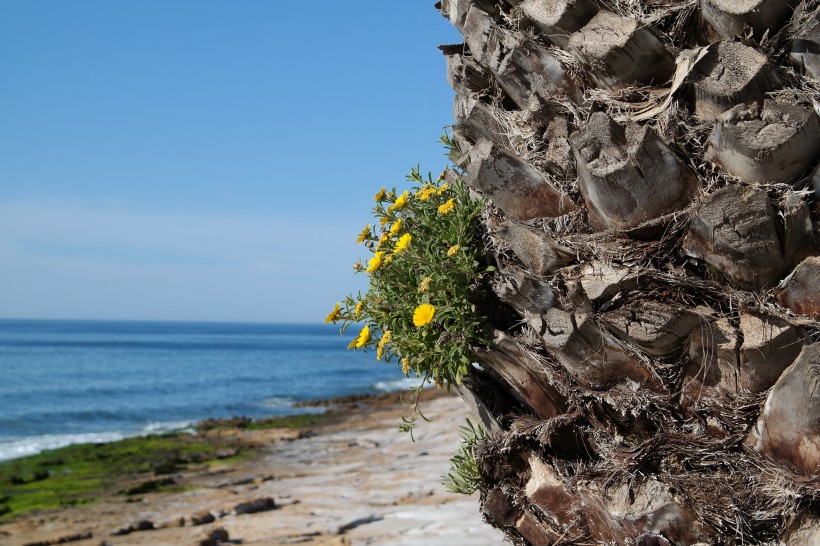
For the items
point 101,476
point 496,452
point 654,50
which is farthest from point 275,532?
point 101,476

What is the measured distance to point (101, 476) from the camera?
60.3 feet

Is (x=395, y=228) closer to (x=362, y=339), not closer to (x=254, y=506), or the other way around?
(x=362, y=339)

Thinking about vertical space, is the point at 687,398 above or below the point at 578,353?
below

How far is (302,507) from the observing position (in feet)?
38.6

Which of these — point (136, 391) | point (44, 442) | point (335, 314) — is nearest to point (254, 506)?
point (335, 314)

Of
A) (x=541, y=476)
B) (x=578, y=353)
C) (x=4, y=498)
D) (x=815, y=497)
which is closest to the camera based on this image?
(x=815, y=497)

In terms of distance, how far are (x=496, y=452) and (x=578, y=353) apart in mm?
835

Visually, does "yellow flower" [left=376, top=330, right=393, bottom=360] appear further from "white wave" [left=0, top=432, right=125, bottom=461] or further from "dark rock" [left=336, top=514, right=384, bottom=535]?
"white wave" [left=0, top=432, right=125, bottom=461]

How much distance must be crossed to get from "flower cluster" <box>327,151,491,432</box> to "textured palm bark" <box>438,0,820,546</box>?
18 cm

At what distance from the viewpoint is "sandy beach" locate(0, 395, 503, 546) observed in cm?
936

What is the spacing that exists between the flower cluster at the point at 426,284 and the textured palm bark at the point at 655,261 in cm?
18

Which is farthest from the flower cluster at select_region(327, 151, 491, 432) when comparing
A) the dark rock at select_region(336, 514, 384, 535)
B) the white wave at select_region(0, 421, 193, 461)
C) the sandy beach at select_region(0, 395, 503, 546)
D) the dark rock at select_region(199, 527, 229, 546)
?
the white wave at select_region(0, 421, 193, 461)

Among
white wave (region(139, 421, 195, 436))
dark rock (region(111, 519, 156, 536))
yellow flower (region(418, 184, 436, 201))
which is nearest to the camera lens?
yellow flower (region(418, 184, 436, 201))

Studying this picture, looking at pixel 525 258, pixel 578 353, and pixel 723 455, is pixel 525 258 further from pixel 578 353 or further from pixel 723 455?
pixel 723 455
